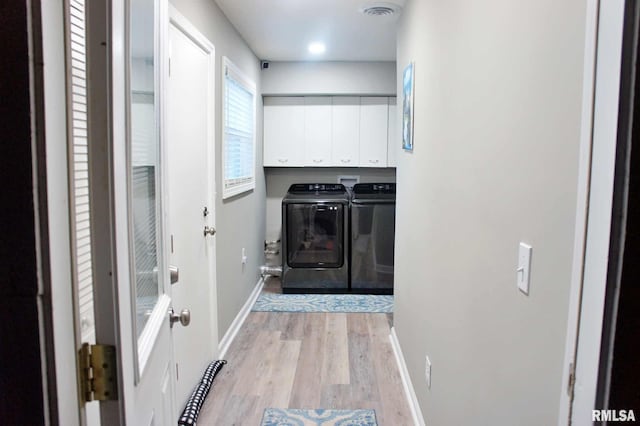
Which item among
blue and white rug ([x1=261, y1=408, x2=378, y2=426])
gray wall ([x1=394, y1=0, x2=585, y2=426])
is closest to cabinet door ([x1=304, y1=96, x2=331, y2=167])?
gray wall ([x1=394, y1=0, x2=585, y2=426])

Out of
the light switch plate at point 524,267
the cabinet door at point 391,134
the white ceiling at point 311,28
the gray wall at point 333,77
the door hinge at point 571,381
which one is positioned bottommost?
the door hinge at point 571,381

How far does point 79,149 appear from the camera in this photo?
2.28ft

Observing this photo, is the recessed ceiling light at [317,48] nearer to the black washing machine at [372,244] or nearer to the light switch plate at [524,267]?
the black washing machine at [372,244]

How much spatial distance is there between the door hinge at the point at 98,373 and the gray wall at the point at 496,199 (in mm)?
797

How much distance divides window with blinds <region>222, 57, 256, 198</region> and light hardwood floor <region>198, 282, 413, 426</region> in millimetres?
1134

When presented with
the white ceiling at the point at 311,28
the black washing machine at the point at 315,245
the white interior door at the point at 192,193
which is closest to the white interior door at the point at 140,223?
the white interior door at the point at 192,193

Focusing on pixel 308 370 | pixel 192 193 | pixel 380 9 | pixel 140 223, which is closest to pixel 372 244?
pixel 308 370

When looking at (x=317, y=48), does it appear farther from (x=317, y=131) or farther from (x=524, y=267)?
(x=524, y=267)

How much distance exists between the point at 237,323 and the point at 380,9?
2531mm

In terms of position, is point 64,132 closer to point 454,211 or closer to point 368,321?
point 454,211

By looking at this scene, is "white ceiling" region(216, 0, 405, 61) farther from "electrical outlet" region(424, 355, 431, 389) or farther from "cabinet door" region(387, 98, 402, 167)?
"electrical outlet" region(424, 355, 431, 389)

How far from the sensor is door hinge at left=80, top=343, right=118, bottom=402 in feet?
2.31

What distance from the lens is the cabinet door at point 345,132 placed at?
16.0ft

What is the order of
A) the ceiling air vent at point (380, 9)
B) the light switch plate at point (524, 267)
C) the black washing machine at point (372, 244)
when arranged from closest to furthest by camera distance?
the light switch plate at point (524, 267) < the ceiling air vent at point (380, 9) < the black washing machine at point (372, 244)
